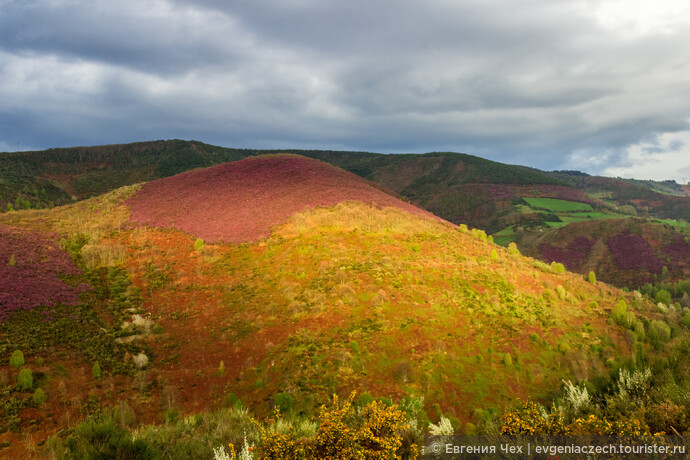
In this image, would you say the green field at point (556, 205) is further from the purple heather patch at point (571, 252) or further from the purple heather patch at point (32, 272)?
the purple heather patch at point (32, 272)

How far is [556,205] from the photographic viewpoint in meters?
112

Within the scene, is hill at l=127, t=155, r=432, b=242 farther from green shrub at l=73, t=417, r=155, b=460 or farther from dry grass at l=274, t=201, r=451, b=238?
green shrub at l=73, t=417, r=155, b=460

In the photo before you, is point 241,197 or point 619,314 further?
point 241,197

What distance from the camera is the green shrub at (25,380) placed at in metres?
9.32

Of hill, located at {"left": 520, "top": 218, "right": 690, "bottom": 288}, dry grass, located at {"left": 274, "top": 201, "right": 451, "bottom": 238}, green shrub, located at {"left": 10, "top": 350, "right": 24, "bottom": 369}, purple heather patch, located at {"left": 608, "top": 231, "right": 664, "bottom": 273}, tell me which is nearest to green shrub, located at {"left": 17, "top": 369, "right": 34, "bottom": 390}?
green shrub, located at {"left": 10, "top": 350, "right": 24, "bottom": 369}

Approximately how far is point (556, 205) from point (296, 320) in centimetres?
12425

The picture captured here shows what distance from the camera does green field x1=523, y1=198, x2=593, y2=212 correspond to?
106 m

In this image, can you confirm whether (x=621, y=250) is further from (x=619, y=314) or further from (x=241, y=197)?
(x=241, y=197)

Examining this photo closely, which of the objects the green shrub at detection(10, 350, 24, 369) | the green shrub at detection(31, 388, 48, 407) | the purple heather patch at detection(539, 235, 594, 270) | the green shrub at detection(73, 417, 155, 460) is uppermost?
the green shrub at detection(73, 417, 155, 460)

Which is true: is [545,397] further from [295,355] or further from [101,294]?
[101,294]

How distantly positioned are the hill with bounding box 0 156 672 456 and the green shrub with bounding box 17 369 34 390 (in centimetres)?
11

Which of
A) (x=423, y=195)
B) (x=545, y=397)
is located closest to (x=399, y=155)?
(x=423, y=195)

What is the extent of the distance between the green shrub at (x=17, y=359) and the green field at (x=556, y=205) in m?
124

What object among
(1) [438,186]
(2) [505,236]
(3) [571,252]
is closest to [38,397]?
(3) [571,252]
